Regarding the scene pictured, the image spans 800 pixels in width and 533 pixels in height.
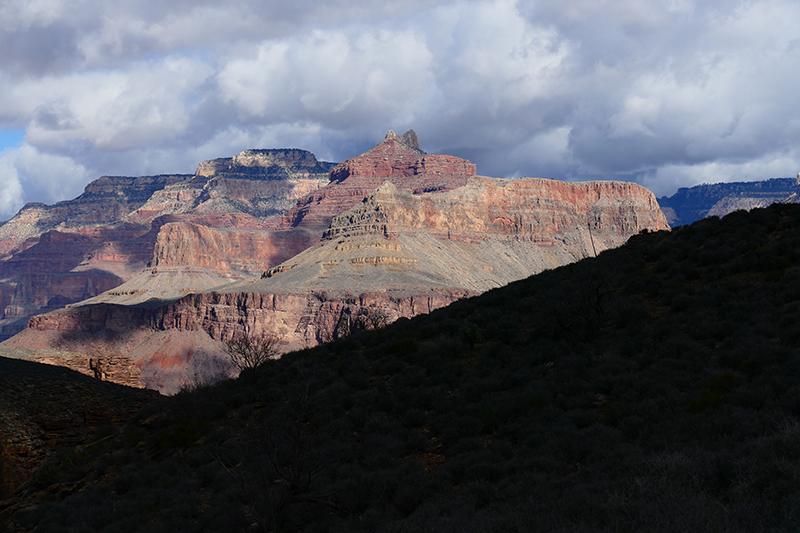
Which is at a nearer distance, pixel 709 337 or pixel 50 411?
pixel 709 337

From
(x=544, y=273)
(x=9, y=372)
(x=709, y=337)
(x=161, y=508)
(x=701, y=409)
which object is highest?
(x=544, y=273)

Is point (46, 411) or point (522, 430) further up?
point (46, 411)

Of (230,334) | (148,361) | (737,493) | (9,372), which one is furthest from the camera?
(230,334)

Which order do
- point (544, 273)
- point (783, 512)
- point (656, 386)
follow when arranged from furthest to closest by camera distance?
point (544, 273), point (656, 386), point (783, 512)

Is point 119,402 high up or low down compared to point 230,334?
down

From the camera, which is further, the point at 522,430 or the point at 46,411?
the point at 46,411

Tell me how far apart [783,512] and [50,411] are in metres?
25.1

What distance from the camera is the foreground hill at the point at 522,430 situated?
27.9 feet

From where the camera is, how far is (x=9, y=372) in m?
25.6

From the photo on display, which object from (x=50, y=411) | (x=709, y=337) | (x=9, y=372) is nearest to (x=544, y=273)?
(x=709, y=337)

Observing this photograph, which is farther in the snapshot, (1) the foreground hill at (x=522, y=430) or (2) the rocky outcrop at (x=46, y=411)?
(2) the rocky outcrop at (x=46, y=411)

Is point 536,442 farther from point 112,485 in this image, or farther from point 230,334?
point 230,334

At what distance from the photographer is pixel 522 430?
12203mm

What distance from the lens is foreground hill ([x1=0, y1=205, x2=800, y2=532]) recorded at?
335 inches
